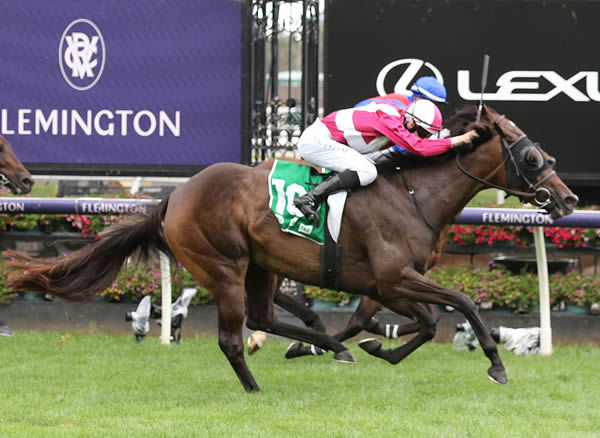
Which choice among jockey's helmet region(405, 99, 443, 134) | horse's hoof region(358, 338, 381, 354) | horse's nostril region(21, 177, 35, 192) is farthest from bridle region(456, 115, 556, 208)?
horse's nostril region(21, 177, 35, 192)

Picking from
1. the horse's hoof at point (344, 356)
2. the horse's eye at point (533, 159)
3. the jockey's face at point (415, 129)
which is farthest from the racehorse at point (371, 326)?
the horse's eye at point (533, 159)

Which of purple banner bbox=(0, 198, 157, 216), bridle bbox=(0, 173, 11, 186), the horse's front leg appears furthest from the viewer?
purple banner bbox=(0, 198, 157, 216)

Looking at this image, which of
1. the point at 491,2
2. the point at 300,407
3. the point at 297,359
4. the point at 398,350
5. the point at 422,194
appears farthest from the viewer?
the point at 491,2

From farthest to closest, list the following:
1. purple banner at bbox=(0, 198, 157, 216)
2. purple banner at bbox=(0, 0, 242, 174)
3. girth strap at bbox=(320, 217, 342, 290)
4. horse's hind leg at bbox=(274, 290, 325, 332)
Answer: purple banner at bbox=(0, 0, 242, 174) < purple banner at bbox=(0, 198, 157, 216) < horse's hind leg at bbox=(274, 290, 325, 332) < girth strap at bbox=(320, 217, 342, 290)

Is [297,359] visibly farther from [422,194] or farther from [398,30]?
[398,30]

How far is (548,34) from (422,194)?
2606mm

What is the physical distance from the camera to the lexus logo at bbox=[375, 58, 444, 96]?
7.33 meters

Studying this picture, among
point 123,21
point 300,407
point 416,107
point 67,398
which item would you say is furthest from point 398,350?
point 123,21

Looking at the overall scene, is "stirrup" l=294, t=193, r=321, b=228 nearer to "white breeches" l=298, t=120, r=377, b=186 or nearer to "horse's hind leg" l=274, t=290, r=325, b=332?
"white breeches" l=298, t=120, r=377, b=186

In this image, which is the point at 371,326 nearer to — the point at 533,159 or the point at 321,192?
the point at 321,192

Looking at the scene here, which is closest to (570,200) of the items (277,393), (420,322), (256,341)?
(420,322)

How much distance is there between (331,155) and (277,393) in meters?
1.30

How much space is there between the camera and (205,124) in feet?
25.1

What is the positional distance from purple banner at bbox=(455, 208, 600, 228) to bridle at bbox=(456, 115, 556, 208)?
132 centimetres
